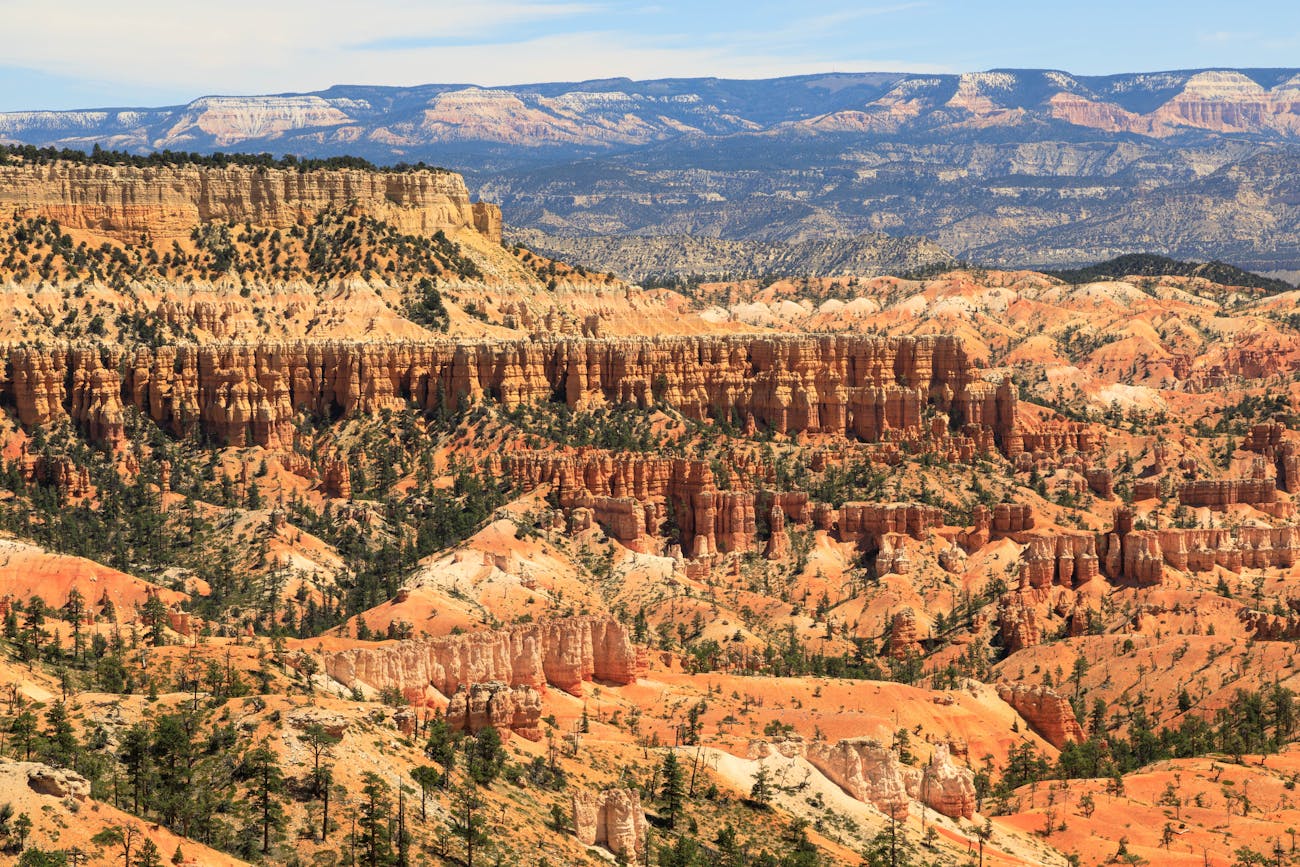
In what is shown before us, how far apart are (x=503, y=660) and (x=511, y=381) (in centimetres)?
6621

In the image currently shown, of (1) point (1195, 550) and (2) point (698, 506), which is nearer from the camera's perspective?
(1) point (1195, 550)

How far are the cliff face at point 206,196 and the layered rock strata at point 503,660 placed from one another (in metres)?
78.8

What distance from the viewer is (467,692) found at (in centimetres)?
7194

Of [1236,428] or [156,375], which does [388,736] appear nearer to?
[156,375]

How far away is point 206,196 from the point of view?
530 feet

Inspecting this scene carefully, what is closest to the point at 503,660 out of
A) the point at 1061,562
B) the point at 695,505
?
the point at 1061,562

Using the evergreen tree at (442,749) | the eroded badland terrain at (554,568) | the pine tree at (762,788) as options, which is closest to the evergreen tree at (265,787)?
the eroded badland terrain at (554,568)

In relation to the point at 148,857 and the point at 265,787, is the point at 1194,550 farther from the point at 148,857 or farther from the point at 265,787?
the point at 148,857

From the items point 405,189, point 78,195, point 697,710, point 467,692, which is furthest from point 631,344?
point 467,692

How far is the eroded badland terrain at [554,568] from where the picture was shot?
63562mm

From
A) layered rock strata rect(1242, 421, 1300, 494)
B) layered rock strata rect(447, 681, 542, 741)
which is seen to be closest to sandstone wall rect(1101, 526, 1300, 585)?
layered rock strata rect(1242, 421, 1300, 494)

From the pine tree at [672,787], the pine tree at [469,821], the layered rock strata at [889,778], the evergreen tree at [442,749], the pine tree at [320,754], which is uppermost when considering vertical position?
the pine tree at [320,754]

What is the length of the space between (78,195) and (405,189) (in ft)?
77.5

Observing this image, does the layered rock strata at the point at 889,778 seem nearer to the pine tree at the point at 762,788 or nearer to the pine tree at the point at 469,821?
the pine tree at the point at 762,788
